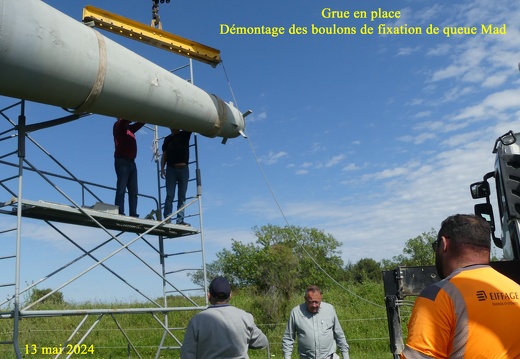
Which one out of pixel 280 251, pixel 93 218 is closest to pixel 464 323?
pixel 93 218

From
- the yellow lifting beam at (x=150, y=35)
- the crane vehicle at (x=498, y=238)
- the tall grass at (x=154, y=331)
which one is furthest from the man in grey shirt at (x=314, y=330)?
the tall grass at (x=154, y=331)

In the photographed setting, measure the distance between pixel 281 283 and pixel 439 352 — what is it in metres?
15.3

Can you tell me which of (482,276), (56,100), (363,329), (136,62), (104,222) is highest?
(136,62)

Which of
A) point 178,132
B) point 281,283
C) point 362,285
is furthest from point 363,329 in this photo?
point 178,132

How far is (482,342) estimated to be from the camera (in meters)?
2.21

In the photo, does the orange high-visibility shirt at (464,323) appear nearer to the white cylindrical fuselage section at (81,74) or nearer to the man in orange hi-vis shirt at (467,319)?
the man in orange hi-vis shirt at (467,319)

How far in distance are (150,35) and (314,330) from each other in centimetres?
529

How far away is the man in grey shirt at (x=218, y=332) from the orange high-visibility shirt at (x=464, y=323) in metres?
2.40

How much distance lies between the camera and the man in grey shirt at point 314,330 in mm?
6578

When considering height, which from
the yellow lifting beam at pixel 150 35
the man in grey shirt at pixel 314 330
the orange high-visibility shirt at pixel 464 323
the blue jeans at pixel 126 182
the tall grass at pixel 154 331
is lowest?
the tall grass at pixel 154 331

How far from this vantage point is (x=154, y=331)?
17.2 meters

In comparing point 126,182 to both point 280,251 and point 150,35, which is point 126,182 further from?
point 280,251

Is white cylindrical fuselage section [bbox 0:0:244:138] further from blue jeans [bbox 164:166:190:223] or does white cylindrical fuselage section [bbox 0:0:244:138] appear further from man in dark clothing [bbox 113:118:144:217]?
blue jeans [bbox 164:166:190:223]

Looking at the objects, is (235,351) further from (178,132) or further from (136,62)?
(178,132)
